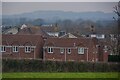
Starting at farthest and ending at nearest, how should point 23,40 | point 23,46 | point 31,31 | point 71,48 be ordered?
point 31,31, point 71,48, point 23,40, point 23,46

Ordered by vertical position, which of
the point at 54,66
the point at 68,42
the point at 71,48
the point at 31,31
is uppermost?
the point at 31,31

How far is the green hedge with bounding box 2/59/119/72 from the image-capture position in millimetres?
7880

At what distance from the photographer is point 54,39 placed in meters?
10.5

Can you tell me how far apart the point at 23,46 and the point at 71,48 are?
5.23 ft

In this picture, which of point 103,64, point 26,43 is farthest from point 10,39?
point 103,64

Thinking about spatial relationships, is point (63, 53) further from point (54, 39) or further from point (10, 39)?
point (10, 39)

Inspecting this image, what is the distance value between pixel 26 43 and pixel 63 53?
4.13ft

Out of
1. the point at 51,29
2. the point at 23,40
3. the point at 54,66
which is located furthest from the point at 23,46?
the point at 54,66

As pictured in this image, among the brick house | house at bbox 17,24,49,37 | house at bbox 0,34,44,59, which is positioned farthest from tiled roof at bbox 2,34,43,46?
the brick house

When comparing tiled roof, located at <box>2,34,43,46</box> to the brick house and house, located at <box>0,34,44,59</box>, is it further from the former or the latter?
the brick house

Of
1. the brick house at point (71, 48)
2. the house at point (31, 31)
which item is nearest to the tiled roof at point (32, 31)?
the house at point (31, 31)

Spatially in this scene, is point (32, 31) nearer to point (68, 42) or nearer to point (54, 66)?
point (68, 42)

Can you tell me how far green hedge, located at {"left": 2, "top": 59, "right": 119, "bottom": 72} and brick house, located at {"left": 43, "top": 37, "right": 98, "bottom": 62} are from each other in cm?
132

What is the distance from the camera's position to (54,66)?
811cm
